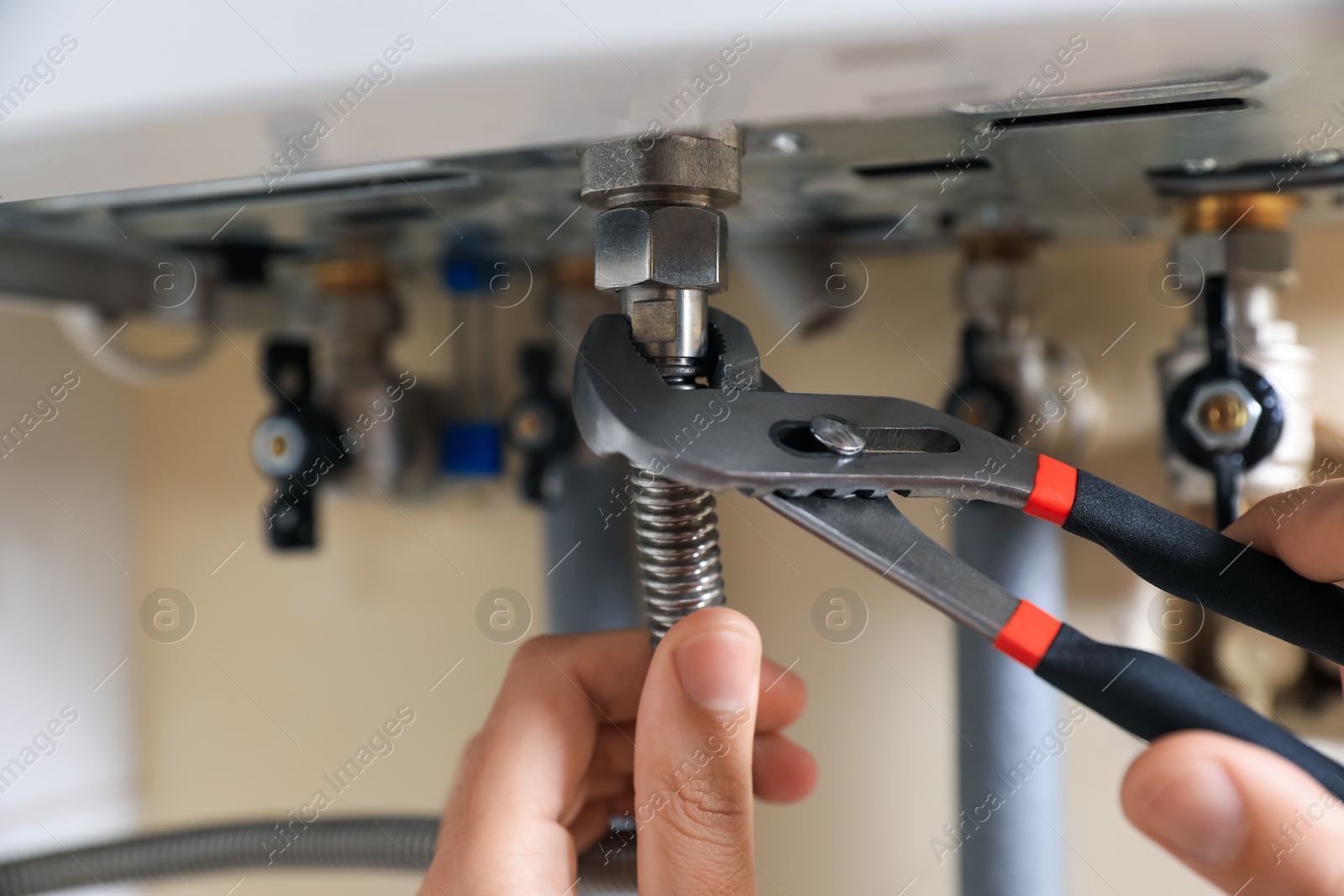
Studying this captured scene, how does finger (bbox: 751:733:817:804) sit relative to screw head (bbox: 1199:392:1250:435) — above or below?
below

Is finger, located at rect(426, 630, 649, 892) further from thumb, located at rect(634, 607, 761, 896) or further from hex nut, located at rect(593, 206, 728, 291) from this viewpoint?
hex nut, located at rect(593, 206, 728, 291)

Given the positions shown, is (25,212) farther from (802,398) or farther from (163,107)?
(802,398)

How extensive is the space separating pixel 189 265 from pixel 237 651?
0.31 metres

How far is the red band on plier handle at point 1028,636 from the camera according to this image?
0.25 m

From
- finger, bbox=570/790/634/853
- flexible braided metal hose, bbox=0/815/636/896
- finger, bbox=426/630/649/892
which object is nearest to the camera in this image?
finger, bbox=426/630/649/892

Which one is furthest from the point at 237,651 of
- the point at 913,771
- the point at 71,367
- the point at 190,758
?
the point at 913,771

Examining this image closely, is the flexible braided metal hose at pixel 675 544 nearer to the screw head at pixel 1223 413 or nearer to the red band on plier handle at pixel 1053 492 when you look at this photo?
the red band on plier handle at pixel 1053 492

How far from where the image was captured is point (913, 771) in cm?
60

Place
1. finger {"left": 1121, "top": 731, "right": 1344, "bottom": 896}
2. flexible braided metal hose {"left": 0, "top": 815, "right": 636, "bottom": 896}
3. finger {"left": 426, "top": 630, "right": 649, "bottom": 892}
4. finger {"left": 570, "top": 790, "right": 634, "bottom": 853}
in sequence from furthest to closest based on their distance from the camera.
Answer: flexible braided metal hose {"left": 0, "top": 815, "right": 636, "bottom": 896}, finger {"left": 570, "top": 790, "right": 634, "bottom": 853}, finger {"left": 426, "top": 630, "right": 649, "bottom": 892}, finger {"left": 1121, "top": 731, "right": 1344, "bottom": 896}

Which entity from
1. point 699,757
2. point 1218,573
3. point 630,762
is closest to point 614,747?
point 630,762

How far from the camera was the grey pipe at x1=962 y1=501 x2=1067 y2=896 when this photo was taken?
512 mm

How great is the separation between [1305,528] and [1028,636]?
9 cm

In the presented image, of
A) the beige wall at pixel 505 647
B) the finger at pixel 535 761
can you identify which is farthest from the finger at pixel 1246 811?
the beige wall at pixel 505 647

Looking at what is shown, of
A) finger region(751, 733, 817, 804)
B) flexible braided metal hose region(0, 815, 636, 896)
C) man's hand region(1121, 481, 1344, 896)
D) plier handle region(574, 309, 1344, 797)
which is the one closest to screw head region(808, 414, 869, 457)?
plier handle region(574, 309, 1344, 797)
